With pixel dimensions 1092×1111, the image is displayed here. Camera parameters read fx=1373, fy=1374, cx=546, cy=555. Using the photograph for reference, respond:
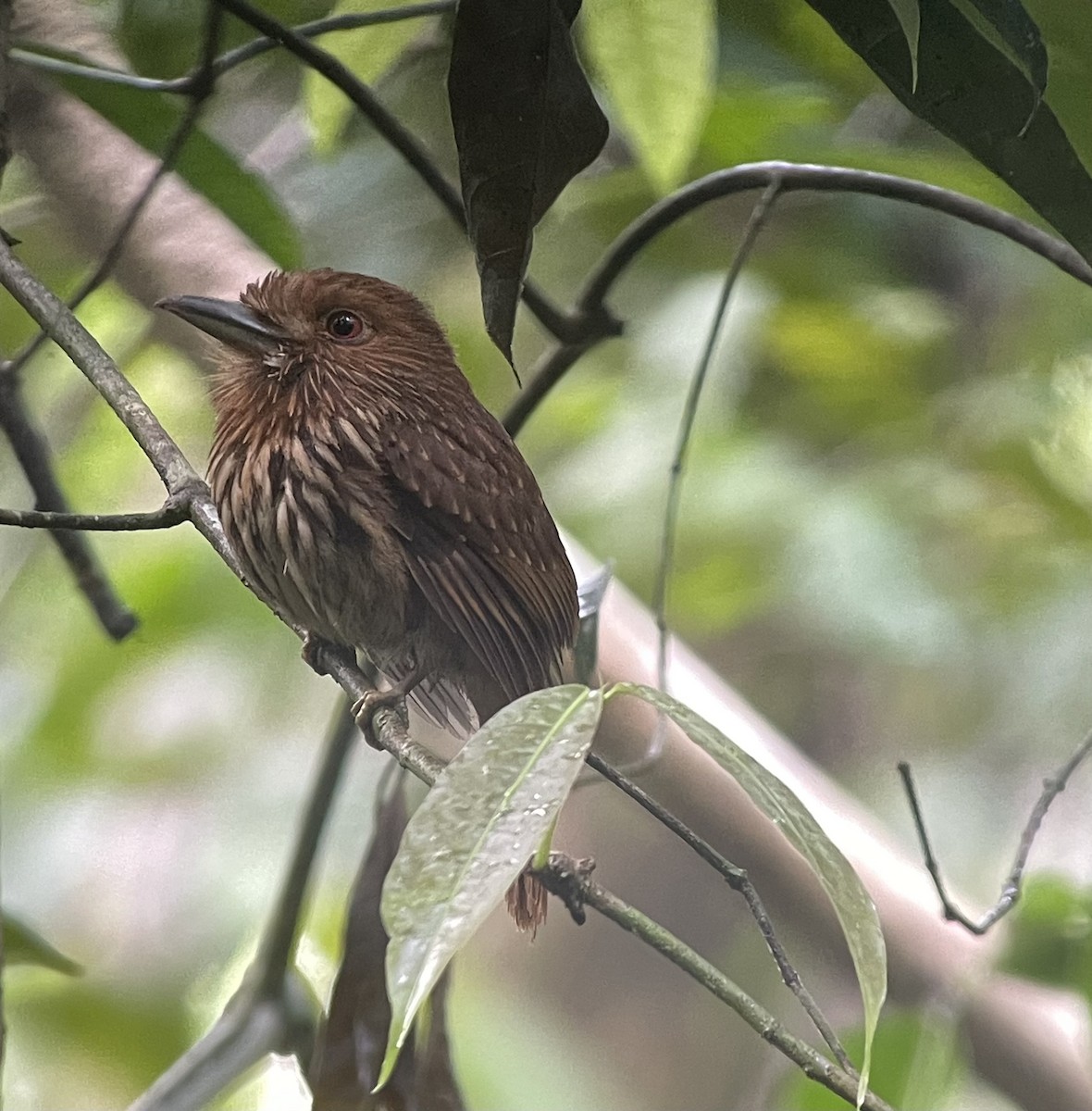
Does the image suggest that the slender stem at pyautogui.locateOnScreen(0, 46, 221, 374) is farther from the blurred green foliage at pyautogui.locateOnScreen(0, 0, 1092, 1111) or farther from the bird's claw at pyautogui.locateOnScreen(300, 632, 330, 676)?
the bird's claw at pyautogui.locateOnScreen(300, 632, 330, 676)

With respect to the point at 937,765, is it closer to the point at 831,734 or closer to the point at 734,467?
the point at 831,734

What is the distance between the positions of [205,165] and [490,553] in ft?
2.01

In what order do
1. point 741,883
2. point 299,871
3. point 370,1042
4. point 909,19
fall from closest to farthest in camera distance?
point 909,19 → point 741,883 → point 370,1042 → point 299,871

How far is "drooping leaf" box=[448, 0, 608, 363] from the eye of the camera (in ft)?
2.37

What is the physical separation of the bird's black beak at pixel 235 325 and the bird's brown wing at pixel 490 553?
0.48 ft

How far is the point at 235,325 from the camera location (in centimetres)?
89

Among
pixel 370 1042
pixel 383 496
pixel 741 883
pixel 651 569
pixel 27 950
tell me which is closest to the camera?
pixel 741 883

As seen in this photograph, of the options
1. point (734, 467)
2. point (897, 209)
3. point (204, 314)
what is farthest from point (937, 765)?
point (204, 314)

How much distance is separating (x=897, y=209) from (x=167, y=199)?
Answer: 1005 millimetres

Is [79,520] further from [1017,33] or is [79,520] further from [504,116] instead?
[1017,33]

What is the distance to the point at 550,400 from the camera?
1738 millimetres

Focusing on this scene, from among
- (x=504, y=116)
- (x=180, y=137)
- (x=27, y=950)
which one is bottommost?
(x=27, y=950)

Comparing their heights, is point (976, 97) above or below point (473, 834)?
above

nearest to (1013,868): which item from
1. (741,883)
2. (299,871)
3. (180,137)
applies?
(741,883)
